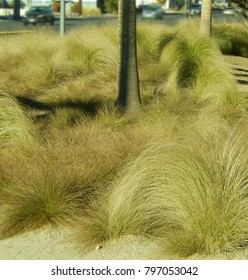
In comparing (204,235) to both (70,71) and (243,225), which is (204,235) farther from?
(70,71)

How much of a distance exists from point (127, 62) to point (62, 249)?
5796 mm

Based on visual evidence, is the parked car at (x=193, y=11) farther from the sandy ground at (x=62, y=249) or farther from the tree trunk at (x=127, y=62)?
the sandy ground at (x=62, y=249)

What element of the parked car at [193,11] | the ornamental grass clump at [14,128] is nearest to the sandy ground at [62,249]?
the ornamental grass clump at [14,128]

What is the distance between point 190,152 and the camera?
20.2 ft

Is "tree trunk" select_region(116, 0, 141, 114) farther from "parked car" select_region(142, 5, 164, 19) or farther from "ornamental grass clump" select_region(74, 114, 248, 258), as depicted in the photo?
"parked car" select_region(142, 5, 164, 19)

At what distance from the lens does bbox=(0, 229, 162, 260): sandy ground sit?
18.3 feet

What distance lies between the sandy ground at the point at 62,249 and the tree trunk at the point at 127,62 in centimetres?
512

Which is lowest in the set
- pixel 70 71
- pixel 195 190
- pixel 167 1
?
pixel 167 1

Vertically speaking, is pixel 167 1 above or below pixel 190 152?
below

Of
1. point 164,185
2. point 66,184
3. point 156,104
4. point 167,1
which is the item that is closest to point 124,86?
point 156,104

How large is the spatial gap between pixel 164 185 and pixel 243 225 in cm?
77

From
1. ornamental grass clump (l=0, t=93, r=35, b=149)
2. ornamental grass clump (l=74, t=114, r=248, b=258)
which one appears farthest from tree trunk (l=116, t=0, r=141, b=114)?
ornamental grass clump (l=74, t=114, r=248, b=258)

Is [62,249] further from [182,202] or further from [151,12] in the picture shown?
[151,12]

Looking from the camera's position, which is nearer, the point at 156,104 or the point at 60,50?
the point at 156,104
